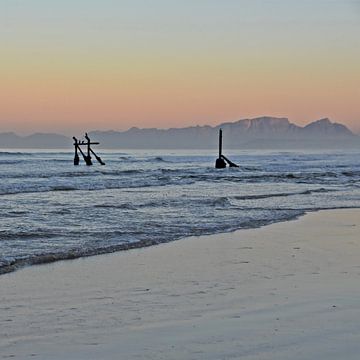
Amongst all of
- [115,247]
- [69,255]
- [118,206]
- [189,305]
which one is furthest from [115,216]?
[189,305]

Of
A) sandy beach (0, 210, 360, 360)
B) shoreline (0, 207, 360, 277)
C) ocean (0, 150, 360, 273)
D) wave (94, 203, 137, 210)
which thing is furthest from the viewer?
wave (94, 203, 137, 210)

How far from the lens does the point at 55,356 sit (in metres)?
4.52

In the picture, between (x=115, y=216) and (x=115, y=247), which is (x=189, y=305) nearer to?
(x=115, y=247)

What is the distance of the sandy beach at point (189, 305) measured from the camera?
4.72 meters

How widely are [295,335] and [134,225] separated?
827 cm

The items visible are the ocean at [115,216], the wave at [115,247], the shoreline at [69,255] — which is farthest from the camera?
the ocean at [115,216]

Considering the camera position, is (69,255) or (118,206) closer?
(69,255)

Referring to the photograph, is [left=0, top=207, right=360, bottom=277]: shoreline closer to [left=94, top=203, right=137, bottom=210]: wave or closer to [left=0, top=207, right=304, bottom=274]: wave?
[left=0, top=207, right=304, bottom=274]: wave

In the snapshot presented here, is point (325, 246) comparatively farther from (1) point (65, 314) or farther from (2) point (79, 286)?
(1) point (65, 314)

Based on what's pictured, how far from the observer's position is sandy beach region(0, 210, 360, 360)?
4.72 metres

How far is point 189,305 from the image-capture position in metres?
6.08

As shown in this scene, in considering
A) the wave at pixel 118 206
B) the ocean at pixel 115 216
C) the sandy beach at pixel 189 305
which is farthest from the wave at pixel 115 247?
the wave at pixel 118 206

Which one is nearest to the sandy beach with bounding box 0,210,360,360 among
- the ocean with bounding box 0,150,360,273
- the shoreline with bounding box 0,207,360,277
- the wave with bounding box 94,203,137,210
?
the shoreline with bounding box 0,207,360,277

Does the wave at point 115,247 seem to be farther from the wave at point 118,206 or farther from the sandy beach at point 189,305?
the wave at point 118,206
